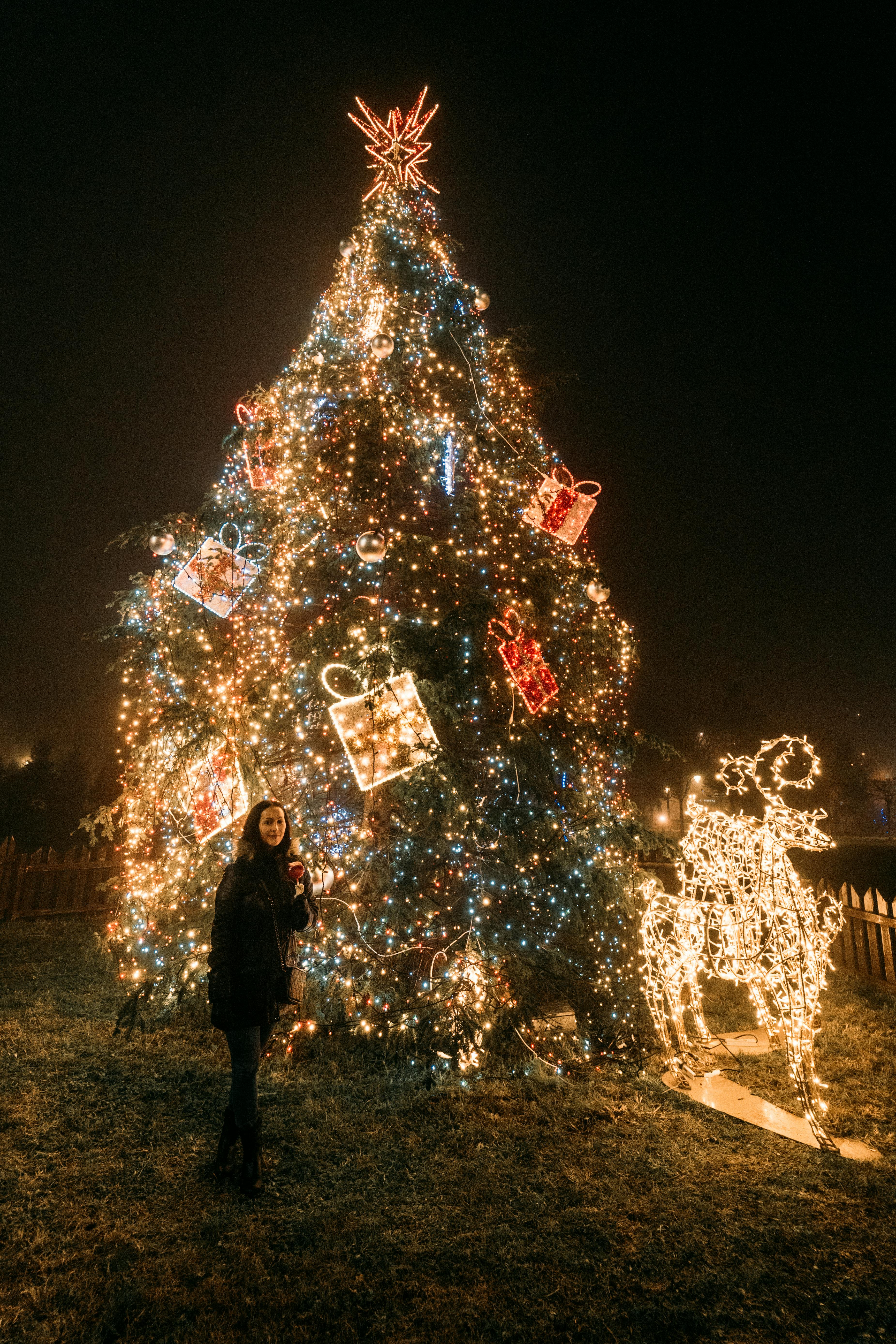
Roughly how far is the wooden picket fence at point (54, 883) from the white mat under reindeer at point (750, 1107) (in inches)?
282

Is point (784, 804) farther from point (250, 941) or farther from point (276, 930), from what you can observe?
point (250, 941)

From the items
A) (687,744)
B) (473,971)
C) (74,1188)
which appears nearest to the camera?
(74,1188)

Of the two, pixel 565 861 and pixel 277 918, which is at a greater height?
pixel 565 861

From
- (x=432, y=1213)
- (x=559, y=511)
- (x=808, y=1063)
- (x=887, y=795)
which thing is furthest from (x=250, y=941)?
(x=887, y=795)

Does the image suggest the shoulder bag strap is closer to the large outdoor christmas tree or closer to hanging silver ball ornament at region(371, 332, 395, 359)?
the large outdoor christmas tree

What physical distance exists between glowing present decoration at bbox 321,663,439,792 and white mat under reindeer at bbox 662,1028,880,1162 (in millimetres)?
2893

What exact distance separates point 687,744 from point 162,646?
29.5 meters

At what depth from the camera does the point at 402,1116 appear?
407 centimetres

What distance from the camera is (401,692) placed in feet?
16.6

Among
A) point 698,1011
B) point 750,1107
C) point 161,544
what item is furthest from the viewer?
point 161,544

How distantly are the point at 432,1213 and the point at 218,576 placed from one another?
4753 mm

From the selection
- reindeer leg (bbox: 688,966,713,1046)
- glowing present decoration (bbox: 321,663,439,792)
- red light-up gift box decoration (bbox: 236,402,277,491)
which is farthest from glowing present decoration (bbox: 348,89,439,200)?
reindeer leg (bbox: 688,966,713,1046)

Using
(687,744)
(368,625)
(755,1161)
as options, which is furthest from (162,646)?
Answer: (687,744)

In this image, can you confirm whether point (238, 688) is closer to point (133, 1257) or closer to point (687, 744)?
point (133, 1257)
